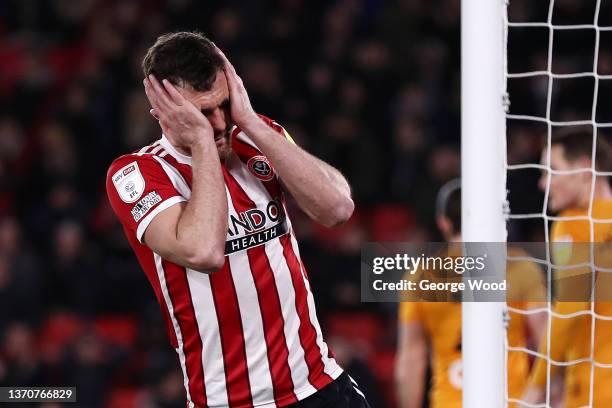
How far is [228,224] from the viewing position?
9.66 feet

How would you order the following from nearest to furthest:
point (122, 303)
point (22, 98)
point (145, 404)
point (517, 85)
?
point (145, 404), point (122, 303), point (517, 85), point (22, 98)

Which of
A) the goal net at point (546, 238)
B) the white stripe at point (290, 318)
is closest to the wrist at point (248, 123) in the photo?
the white stripe at point (290, 318)

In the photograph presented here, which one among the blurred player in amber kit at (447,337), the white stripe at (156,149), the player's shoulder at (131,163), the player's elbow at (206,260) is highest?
the white stripe at (156,149)

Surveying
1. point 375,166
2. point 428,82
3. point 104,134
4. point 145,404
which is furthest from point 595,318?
point 104,134

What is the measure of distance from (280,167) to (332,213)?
0.21 meters

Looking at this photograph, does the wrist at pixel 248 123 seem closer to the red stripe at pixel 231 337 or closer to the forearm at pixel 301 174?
the forearm at pixel 301 174

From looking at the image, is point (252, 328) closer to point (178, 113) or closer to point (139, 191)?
point (139, 191)

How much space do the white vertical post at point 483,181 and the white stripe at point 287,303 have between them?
0.51m

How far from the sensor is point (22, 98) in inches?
371

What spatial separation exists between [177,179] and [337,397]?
2.60 feet

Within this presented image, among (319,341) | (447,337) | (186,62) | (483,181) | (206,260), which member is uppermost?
(186,62)

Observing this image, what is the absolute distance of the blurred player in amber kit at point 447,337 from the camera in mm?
4590

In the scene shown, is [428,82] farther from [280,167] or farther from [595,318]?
[280,167]

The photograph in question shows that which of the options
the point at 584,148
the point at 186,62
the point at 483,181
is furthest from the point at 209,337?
the point at 584,148
